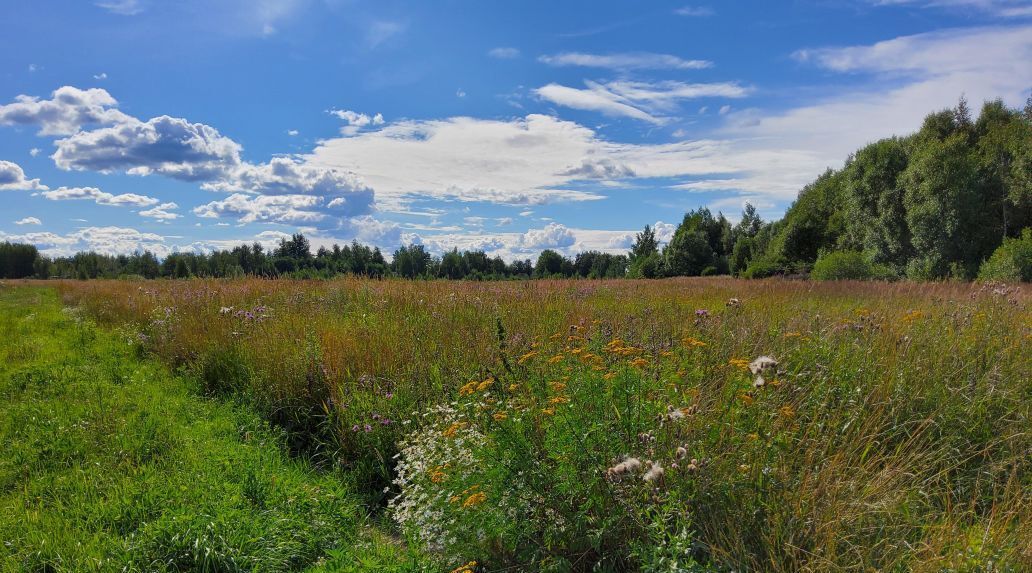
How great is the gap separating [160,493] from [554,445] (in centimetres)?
266

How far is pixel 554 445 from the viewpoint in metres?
2.61

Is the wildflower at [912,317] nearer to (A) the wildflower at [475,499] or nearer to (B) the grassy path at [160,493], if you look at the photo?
(A) the wildflower at [475,499]

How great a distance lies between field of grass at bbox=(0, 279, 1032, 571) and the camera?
236 cm

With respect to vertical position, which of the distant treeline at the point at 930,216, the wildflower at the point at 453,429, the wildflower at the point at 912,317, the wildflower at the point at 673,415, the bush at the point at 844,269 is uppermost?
the distant treeline at the point at 930,216

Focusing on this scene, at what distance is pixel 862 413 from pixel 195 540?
431cm

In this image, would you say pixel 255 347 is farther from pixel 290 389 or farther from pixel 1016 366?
pixel 1016 366

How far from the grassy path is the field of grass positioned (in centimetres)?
2

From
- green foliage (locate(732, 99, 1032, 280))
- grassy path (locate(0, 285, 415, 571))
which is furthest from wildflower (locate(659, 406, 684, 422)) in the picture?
green foliage (locate(732, 99, 1032, 280))

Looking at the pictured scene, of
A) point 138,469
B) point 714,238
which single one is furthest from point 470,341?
point 714,238

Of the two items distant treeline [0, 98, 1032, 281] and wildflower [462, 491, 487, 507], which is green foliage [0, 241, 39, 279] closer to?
distant treeline [0, 98, 1032, 281]

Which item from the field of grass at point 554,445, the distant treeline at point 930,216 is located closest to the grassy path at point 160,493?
the field of grass at point 554,445

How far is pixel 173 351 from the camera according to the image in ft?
23.9

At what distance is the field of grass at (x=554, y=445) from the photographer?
7.74 feet

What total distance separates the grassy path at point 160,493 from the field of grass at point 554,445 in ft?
0.07
